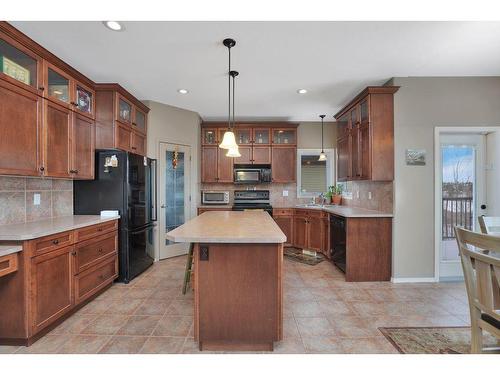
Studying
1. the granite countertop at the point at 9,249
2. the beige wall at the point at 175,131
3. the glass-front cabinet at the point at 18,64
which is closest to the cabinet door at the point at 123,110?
the beige wall at the point at 175,131

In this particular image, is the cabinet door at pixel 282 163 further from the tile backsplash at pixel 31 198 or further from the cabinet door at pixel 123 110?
the tile backsplash at pixel 31 198

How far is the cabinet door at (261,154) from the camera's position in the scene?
5055 mm

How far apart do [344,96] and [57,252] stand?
411 centimetres

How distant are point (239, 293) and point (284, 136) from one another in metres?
3.89

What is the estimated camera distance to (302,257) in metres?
4.35

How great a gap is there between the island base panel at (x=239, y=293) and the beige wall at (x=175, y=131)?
2580 millimetres

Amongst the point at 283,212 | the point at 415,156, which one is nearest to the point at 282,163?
the point at 283,212

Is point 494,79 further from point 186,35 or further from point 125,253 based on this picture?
point 125,253

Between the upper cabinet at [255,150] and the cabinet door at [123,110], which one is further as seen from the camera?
the upper cabinet at [255,150]

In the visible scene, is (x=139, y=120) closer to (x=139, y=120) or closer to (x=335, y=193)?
(x=139, y=120)

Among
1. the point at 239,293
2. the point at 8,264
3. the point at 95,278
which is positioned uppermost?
the point at 8,264

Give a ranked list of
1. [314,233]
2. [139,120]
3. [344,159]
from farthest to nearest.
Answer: [314,233] < [344,159] < [139,120]

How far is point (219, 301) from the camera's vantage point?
179cm
